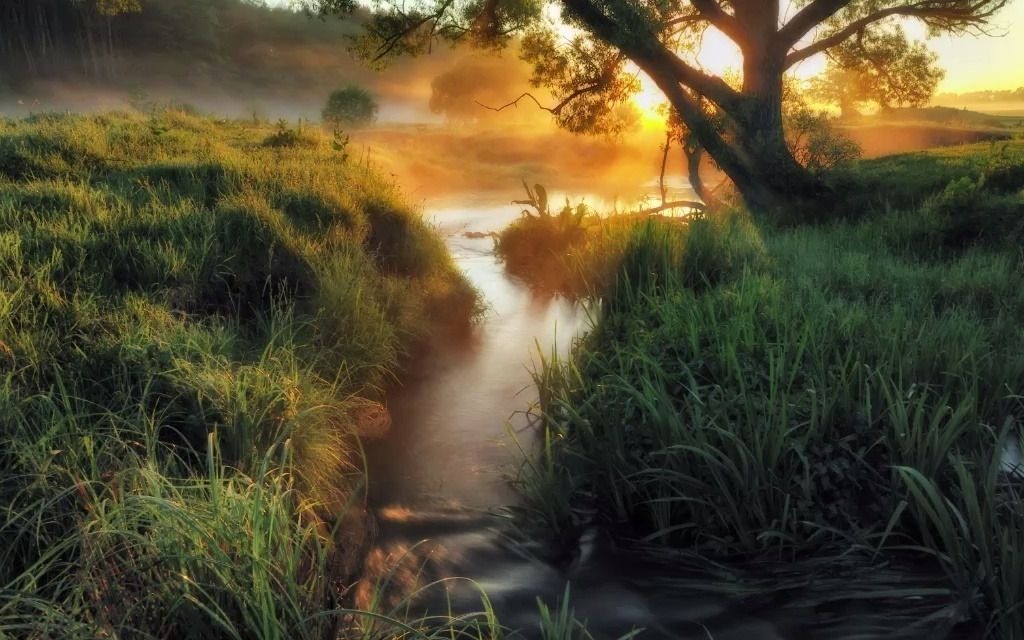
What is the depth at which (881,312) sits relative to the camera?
18.2ft

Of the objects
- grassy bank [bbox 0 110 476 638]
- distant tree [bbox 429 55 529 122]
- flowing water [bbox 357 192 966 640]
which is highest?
Answer: distant tree [bbox 429 55 529 122]

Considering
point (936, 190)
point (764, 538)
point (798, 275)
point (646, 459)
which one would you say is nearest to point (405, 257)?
point (798, 275)

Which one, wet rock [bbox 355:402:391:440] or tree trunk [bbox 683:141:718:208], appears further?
tree trunk [bbox 683:141:718:208]

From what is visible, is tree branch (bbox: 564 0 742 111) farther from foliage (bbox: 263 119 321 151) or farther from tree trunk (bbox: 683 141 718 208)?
foliage (bbox: 263 119 321 151)

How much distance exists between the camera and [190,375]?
4.12 m

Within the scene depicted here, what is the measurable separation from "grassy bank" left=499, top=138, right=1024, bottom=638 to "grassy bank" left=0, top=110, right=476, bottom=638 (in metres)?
1.80

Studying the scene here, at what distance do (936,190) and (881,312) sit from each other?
25.5 feet

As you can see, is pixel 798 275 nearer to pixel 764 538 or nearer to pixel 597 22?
pixel 764 538

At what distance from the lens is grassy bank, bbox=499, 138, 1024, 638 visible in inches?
126

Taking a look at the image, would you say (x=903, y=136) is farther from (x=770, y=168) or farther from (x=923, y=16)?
(x=770, y=168)

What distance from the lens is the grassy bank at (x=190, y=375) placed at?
2.44 m

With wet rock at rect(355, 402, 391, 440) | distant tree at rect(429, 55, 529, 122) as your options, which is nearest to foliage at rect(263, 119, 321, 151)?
wet rock at rect(355, 402, 391, 440)

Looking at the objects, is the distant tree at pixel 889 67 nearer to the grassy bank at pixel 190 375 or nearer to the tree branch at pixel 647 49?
the tree branch at pixel 647 49

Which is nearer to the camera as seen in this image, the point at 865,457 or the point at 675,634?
the point at 675,634
